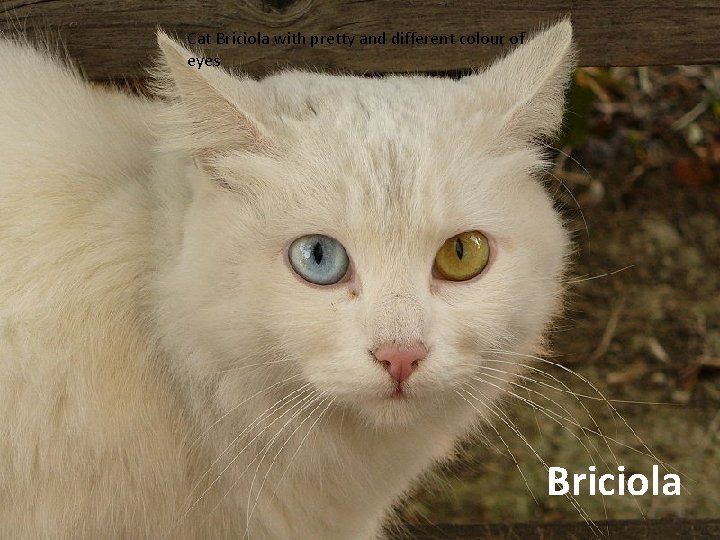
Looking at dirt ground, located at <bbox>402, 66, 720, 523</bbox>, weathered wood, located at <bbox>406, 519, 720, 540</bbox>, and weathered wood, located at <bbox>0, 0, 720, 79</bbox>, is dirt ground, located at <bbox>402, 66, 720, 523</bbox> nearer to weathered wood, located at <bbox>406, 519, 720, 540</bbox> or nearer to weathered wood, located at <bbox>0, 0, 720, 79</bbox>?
weathered wood, located at <bbox>406, 519, 720, 540</bbox>

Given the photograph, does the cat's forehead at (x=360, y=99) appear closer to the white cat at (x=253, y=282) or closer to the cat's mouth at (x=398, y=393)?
the white cat at (x=253, y=282)

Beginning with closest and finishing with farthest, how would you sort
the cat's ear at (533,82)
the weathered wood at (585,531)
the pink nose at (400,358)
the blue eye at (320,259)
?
the pink nose at (400,358), the blue eye at (320,259), the cat's ear at (533,82), the weathered wood at (585,531)

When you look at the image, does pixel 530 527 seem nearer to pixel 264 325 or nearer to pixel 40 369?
pixel 264 325

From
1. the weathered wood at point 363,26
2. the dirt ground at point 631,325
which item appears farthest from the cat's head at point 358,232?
the dirt ground at point 631,325

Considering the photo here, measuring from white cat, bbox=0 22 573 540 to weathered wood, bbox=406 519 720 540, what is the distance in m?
0.61

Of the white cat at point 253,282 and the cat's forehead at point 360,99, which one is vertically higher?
the cat's forehead at point 360,99

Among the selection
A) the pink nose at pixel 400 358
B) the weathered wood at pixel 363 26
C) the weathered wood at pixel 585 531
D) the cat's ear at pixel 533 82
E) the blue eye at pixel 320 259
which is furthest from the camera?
the weathered wood at pixel 585 531

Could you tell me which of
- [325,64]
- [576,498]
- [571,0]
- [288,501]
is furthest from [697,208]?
[288,501]

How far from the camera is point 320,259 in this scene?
1802mm

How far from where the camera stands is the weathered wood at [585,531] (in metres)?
2.59

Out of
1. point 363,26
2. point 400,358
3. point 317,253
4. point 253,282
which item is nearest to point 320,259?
point 317,253

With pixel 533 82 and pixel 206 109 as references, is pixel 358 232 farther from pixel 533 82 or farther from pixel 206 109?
pixel 533 82

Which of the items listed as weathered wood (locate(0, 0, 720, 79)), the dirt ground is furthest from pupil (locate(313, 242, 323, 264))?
the dirt ground

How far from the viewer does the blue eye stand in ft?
5.89
